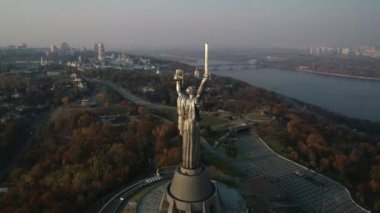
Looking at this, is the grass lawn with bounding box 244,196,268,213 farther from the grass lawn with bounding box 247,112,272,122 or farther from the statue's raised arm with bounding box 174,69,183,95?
the grass lawn with bounding box 247,112,272,122

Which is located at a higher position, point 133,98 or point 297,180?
point 133,98

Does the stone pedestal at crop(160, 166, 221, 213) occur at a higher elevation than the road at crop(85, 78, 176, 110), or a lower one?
higher

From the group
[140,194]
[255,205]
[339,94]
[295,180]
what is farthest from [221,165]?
[339,94]

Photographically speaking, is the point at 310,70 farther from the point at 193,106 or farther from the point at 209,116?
the point at 193,106

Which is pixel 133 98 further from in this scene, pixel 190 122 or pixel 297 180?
pixel 190 122

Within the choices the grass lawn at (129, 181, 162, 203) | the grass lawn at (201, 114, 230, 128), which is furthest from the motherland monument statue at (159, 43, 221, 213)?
the grass lawn at (201, 114, 230, 128)

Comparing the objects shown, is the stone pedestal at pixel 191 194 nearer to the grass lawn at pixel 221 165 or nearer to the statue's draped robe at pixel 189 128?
the statue's draped robe at pixel 189 128

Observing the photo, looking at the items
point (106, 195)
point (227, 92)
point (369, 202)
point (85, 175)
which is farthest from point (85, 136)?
point (227, 92)

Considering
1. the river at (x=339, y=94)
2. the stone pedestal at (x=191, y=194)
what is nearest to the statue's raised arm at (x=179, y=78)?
the stone pedestal at (x=191, y=194)
